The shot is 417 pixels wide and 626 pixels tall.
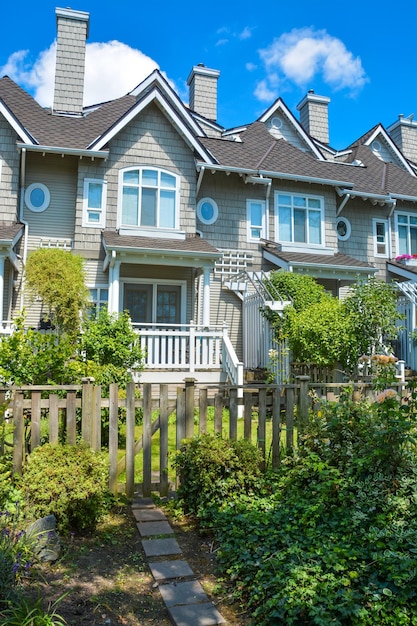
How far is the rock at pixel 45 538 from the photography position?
4023mm

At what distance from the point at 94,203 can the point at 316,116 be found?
46.7 feet

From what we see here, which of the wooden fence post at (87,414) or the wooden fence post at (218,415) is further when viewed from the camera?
the wooden fence post at (218,415)

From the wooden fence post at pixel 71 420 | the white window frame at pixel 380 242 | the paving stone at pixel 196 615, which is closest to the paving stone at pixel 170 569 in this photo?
the paving stone at pixel 196 615

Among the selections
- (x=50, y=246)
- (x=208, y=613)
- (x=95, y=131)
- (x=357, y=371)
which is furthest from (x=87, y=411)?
(x=95, y=131)

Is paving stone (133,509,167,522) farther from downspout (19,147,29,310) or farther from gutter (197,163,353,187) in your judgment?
gutter (197,163,353,187)

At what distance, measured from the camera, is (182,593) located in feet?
12.3

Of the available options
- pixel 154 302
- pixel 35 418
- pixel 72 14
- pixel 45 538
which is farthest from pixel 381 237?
pixel 45 538

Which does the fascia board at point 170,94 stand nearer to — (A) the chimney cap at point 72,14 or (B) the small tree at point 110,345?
(A) the chimney cap at point 72,14

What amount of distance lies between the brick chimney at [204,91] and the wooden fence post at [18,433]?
20.1 meters

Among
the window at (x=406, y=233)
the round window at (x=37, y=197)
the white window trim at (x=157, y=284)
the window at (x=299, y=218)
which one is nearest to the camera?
the round window at (x=37, y=197)

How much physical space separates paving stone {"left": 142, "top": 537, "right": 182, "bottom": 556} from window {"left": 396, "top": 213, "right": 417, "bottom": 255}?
1856cm

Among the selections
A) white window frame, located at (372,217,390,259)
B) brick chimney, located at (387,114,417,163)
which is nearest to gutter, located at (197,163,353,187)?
white window frame, located at (372,217,390,259)

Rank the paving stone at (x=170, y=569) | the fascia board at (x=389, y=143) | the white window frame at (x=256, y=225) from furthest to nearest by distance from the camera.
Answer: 1. the fascia board at (x=389, y=143)
2. the white window frame at (x=256, y=225)
3. the paving stone at (x=170, y=569)

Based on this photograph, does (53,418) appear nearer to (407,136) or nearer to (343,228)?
(343,228)
